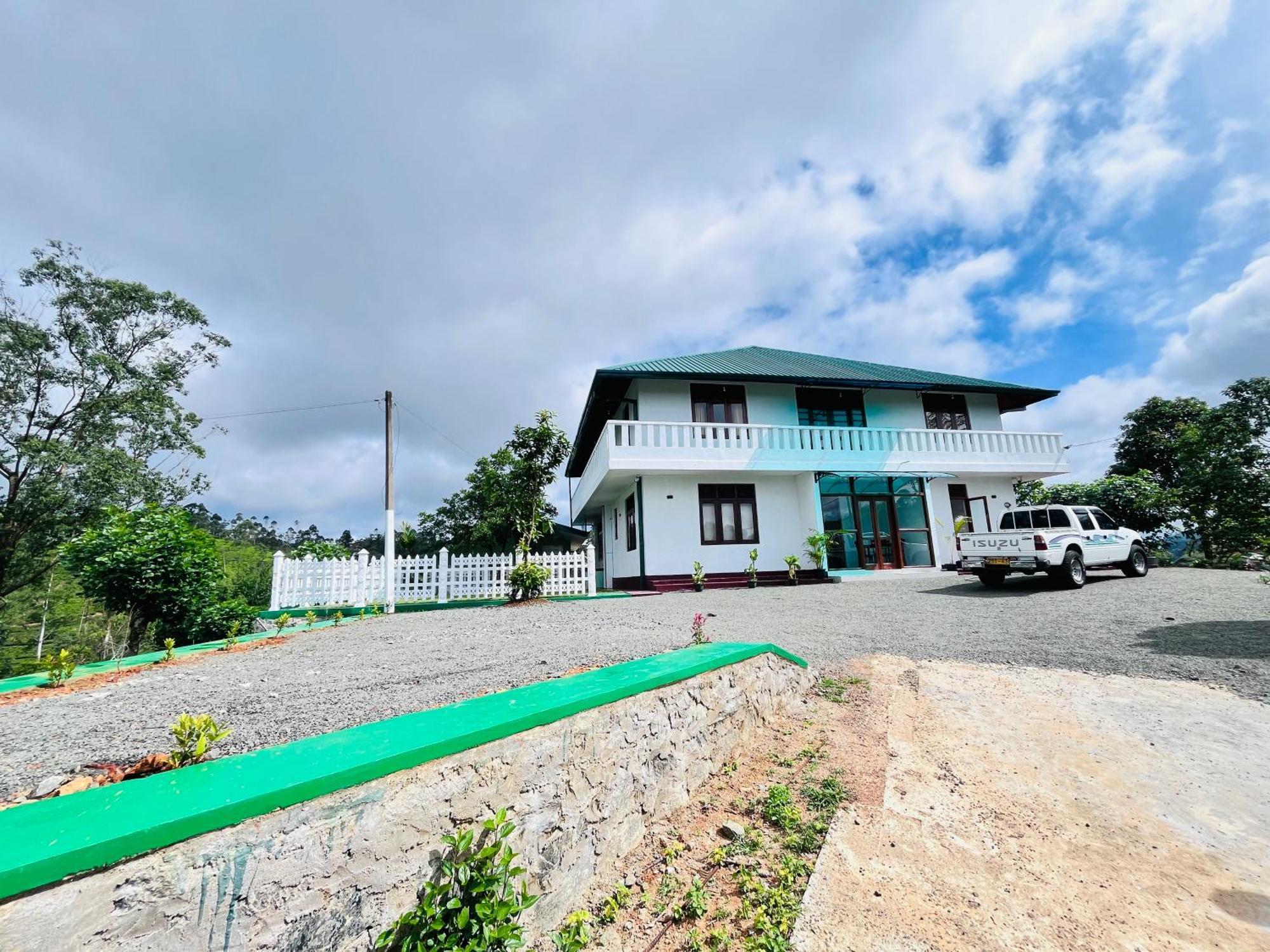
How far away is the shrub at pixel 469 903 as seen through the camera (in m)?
1.77

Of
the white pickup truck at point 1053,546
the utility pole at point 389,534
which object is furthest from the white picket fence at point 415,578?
the white pickup truck at point 1053,546

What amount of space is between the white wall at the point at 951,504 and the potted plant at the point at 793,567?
452cm

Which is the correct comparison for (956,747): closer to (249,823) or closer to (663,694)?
(663,694)

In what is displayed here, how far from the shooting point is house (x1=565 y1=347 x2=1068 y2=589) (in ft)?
45.7

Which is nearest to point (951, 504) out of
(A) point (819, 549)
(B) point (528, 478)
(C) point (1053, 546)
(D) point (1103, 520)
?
(D) point (1103, 520)

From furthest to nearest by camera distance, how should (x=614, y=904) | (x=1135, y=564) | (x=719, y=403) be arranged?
1. (x=719, y=403)
2. (x=1135, y=564)
3. (x=614, y=904)

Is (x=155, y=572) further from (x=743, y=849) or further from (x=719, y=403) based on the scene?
(x=719, y=403)

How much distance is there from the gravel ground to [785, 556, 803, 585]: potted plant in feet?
6.51

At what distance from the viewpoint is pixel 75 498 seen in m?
16.3

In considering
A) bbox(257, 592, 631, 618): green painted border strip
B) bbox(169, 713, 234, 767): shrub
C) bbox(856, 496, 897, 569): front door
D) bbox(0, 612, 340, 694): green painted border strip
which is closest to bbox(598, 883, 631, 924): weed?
bbox(169, 713, 234, 767): shrub

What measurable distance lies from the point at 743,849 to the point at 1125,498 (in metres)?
19.7

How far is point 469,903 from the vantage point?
1.94 meters

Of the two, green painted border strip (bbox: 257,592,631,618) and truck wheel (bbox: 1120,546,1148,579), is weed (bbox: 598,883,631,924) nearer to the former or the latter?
green painted border strip (bbox: 257,592,631,618)

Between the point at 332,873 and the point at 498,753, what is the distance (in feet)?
2.29
